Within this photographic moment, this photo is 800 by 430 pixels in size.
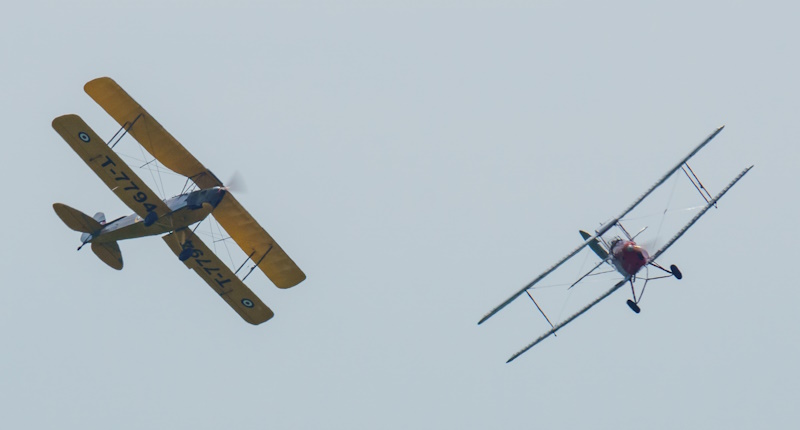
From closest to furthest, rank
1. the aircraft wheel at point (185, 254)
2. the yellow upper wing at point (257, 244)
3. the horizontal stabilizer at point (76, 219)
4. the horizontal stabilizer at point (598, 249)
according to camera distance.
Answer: the horizontal stabilizer at point (598, 249) < the aircraft wheel at point (185, 254) < the horizontal stabilizer at point (76, 219) < the yellow upper wing at point (257, 244)

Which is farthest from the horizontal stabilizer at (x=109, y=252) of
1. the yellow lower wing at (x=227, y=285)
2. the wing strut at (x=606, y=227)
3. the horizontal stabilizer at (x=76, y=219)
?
the wing strut at (x=606, y=227)

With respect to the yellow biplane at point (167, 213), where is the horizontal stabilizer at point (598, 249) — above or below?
below

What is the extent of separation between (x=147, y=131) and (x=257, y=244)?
12.0ft

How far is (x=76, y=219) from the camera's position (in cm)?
3384

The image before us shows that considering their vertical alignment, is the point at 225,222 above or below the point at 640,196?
above

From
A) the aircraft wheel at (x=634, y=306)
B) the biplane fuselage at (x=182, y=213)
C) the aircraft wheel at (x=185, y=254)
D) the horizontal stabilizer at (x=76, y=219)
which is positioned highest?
the horizontal stabilizer at (x=76, y=219)

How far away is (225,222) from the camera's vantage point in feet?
112

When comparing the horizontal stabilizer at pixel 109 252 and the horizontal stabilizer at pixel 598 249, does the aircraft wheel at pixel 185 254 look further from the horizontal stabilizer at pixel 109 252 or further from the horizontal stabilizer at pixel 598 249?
the horizontal stabilizer at pixel 598 249

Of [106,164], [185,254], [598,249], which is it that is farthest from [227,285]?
[598,249]

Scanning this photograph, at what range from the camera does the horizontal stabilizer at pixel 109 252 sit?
1348 inches

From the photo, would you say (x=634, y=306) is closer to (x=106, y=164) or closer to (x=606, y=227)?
(x=606, y=227)

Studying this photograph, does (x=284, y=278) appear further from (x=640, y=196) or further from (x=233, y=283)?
(x=640, y=196)

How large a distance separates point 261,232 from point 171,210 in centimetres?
256

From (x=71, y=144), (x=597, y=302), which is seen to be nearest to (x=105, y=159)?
(x=71, y=144)
